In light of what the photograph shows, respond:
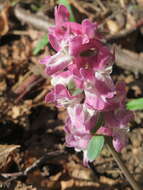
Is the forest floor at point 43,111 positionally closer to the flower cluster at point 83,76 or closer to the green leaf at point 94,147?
the green leaf at point 94,147

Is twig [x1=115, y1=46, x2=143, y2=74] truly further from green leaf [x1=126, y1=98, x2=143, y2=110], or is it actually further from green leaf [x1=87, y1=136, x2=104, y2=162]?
green leaf [x1=87, y1=136, x2=104, y2=162]

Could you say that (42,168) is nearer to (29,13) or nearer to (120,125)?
(120,125)

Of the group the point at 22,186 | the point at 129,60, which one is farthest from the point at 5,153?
the point at 129,60

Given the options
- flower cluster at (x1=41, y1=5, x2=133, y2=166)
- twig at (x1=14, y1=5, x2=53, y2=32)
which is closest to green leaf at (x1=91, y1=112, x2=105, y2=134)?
flower cluster at (x1=41, y1=5, x2=133, y2=166)

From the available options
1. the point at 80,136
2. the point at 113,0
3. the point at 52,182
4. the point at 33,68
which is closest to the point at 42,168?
the point at 52,182

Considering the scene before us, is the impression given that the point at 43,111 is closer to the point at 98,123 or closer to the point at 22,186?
the point at 22,186

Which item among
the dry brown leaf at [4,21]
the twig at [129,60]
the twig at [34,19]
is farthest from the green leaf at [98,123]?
the dry brown leaf at [4,21]

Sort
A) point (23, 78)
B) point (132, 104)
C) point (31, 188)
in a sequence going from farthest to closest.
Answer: point (23, 78) → point (31, 188) → point (132, 104)
